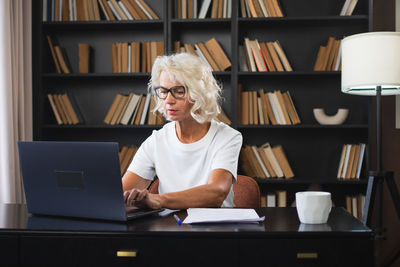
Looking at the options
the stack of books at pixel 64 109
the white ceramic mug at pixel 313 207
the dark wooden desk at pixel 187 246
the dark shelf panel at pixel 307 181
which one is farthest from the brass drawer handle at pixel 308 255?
the stack of books at pixel 64 109

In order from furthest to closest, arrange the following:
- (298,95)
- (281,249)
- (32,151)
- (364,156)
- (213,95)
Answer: (298,95)
(364,156)
(213,95)
(32,151)
(281,249)

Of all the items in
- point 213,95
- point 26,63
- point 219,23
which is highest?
point 219,23

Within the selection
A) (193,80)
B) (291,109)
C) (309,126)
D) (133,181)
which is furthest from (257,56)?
(133,181)

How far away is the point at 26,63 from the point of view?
11.3 feet

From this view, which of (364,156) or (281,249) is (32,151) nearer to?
(281,249)

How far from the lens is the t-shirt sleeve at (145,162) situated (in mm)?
2035

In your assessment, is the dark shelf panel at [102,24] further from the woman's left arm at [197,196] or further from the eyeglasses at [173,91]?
the woman's left arm at [197,196]

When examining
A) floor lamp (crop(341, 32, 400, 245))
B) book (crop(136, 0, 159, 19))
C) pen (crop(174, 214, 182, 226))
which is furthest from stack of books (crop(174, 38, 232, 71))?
pen (crop(174, 214, 182, 226))

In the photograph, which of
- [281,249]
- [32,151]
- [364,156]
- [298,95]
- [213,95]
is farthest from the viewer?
[298,95]

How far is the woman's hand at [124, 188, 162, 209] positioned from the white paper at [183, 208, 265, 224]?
0.11 meters

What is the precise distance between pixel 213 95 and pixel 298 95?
1.73 meters

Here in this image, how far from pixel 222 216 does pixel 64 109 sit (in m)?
2.61

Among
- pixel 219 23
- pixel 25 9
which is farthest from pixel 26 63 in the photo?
pixel 219 23

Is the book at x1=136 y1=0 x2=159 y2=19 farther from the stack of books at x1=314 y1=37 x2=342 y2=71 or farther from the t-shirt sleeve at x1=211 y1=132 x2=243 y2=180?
the t-shirt sleeve at x1=211 y1=132 x2=243 y2=180
